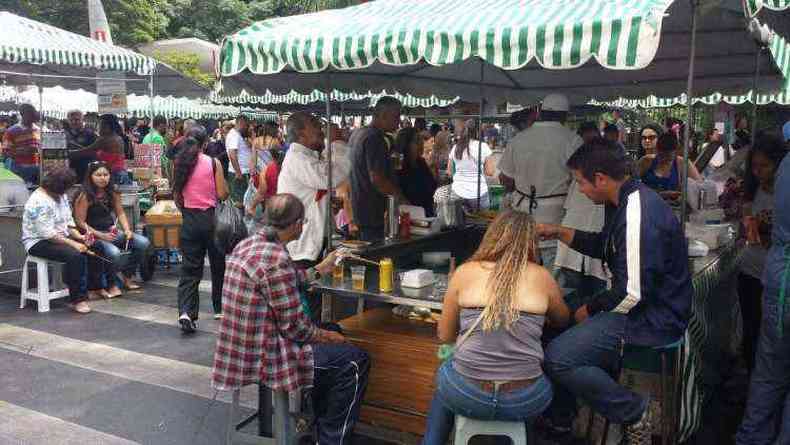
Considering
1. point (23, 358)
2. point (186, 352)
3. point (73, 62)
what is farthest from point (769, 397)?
point (73, 62)

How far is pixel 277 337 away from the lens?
342cm

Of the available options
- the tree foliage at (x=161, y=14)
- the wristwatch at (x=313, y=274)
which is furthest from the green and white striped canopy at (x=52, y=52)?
the tree foliage at (x=161, y=14)

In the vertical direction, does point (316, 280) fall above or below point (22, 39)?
below

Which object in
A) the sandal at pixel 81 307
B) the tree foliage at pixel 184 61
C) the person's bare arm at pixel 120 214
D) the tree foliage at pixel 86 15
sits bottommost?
the sandal at pixel 81 307

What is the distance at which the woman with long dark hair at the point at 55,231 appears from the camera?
6.87 m

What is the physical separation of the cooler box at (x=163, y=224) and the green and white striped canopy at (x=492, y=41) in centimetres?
303

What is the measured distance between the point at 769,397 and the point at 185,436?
3373mm

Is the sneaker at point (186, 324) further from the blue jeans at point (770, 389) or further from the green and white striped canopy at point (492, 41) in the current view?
the blue jeans at point (770, 389)

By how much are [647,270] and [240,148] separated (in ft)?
37.3

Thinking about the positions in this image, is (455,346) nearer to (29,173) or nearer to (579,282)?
(579,282)

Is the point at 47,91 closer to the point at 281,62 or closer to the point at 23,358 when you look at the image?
the point at 23,358

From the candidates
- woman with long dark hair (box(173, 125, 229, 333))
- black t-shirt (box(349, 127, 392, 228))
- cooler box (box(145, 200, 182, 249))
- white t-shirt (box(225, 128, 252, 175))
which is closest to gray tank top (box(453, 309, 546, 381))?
black t-shirt (box(349, 127, 392, 228))

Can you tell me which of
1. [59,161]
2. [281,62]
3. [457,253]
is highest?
[281,62]

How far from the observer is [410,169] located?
6688mm
